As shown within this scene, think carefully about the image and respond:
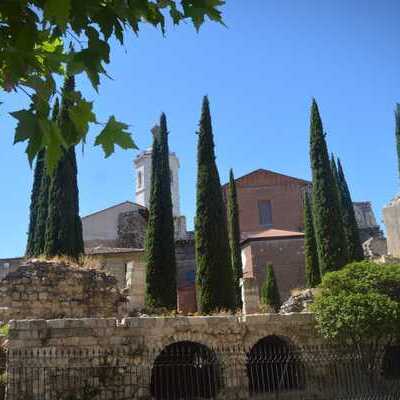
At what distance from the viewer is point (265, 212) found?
44.5 m

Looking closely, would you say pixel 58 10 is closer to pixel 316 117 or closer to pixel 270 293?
pixel 316 117

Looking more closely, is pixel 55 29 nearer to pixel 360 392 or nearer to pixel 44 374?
pixel 44 374

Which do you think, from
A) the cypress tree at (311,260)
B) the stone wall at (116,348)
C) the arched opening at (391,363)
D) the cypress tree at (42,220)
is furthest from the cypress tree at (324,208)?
the cypress tree at (42,220)

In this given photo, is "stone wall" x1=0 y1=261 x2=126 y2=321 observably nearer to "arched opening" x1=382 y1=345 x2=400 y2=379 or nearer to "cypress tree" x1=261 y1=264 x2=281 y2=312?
"arched opening" x1=382 y1=345 x2=400 y2=379

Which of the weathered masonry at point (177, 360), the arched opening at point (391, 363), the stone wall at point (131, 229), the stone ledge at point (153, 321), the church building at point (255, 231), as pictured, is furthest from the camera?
the stone wall at point (131, 229)

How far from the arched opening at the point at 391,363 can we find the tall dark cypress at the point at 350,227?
9.97 metres

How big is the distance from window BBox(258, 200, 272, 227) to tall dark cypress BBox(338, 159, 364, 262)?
28.3 ft

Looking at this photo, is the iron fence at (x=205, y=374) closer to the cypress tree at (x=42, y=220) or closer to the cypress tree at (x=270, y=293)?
the cypress tree at (x=42, y=220)

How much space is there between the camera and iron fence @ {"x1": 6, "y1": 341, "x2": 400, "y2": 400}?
446 inches

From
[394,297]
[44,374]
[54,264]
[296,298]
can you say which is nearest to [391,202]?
[296,298]

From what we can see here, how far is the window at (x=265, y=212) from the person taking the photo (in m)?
44.2

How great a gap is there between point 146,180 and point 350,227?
3050cm

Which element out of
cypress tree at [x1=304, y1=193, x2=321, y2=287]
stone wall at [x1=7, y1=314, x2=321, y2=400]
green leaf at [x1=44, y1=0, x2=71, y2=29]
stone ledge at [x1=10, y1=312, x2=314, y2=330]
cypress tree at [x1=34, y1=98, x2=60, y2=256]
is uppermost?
cypress tree at [x1=34, y1=98, x2=60, y2=256]

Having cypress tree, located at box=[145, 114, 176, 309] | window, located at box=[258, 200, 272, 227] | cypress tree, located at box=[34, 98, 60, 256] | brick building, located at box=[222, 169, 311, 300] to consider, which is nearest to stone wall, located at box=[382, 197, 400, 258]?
brick building, located at box=[222, 169, 311, 300]
